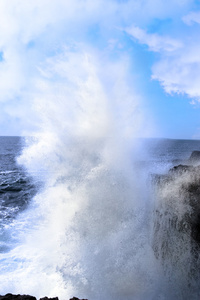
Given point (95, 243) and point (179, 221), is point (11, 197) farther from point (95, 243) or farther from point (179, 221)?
point (179, 221)

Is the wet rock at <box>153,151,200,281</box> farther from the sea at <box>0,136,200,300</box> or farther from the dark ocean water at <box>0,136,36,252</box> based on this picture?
the dark ocean water at <box>0,136,36,252</box>

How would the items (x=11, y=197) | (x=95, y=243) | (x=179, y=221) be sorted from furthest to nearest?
1. (x=11, y=197)
2. (x=95, y=243)
3. (x=179, y=221)

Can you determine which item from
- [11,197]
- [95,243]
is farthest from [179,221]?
[11,197]

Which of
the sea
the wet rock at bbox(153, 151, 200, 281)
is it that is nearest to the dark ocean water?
the sea

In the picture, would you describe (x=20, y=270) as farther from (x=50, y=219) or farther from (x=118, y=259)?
(x=50, y=219)

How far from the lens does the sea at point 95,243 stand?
6.70 m

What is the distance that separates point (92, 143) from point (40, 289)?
12239 mm

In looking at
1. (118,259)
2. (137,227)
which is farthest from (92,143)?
(118,259)

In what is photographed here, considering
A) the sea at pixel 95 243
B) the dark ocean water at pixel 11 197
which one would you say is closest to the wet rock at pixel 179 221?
the sea at pixel 95 243

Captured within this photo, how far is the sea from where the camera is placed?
6.70 m

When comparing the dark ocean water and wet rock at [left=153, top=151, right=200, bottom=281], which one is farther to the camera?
the dark ocean water

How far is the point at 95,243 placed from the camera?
9.26 m

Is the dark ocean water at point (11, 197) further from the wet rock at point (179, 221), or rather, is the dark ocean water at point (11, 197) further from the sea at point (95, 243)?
the wet rock at point (179, 221)

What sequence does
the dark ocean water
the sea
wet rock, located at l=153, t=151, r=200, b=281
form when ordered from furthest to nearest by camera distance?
1. the dark ocean water
2. the sea
3. wet rock, located at l=153, t=151, r=200, b=281
